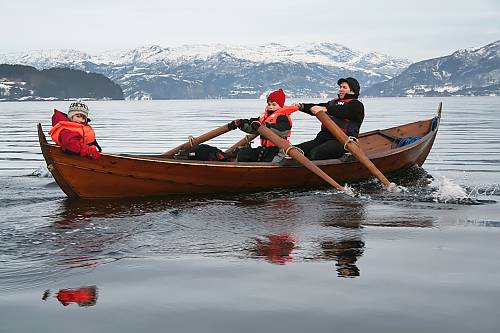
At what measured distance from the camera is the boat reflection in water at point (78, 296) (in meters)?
5.36

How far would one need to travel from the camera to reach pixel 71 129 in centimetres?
1048

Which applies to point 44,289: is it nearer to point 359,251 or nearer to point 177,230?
point 177,230

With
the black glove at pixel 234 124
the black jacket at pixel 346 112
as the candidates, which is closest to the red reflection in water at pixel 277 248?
the black glove at pixel 234 124

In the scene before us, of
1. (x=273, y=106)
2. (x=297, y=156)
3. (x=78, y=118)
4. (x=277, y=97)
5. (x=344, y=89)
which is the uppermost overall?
(x=344, y=89)

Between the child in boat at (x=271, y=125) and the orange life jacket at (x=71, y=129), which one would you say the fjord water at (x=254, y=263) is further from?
the child in boat at (x=271, y=125)

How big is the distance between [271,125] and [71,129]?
4.00 metres

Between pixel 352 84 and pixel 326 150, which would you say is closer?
pixel 326 150

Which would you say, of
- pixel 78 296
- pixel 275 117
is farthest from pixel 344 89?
pixel 78 296

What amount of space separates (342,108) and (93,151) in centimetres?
526

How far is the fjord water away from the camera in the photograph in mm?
5051

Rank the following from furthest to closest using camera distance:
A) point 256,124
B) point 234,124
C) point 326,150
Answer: point 326,150
point 234,124
point 256,124

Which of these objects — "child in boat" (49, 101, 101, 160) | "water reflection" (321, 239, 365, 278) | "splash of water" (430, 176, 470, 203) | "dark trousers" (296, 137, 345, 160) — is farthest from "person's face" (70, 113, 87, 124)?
"splash of water" (430, 176, 470, 203)

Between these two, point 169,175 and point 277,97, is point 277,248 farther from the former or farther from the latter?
point 277,97

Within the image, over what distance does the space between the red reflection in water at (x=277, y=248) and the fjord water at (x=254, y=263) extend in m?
0.02
